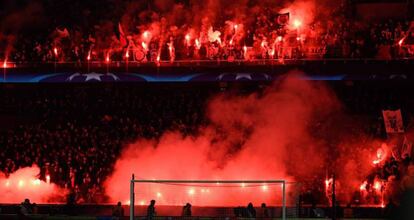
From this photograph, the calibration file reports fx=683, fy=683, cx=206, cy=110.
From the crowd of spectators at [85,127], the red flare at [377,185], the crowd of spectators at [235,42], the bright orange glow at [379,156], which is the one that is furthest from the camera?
the crowd of spectators at [235,42]

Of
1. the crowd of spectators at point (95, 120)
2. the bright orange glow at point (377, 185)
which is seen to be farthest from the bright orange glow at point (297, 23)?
the bright orange glow at point (377, 185)

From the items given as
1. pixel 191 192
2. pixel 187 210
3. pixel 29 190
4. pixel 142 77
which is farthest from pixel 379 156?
pixel 29 190

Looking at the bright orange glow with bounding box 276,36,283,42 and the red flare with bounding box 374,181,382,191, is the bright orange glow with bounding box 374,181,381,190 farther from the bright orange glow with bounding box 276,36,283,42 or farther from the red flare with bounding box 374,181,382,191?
the bright orange glow with bounding box 276,36,283,42

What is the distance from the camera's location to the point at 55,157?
19.5 metres

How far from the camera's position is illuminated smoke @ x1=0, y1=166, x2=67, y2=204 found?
18.4 m

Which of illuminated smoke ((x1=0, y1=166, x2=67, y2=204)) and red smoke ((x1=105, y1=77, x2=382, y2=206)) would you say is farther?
red smoke ((x1=105, y1=77, x2=382, y2=206))

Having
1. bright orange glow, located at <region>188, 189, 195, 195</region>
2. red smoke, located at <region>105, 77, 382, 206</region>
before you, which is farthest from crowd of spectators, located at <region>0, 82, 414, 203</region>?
bright orange glow, located at <region>188, 189, 195, 195</region>

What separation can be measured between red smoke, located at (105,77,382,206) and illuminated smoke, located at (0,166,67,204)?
1479 mm

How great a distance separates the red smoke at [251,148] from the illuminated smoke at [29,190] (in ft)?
4.85

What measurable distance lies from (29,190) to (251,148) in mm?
6326

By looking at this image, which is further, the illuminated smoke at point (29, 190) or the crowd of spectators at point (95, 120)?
the crowd of spectators at point (95, 120)

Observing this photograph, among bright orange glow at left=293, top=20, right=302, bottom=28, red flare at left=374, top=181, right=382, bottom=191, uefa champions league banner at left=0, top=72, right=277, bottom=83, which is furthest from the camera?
bright orange glow at left=293, top=20, right=302, bottom=28

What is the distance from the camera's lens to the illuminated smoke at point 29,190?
18422 mm

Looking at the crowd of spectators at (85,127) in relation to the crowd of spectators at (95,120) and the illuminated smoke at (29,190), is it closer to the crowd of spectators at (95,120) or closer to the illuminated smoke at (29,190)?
the crowd of spectators at (95,120)
